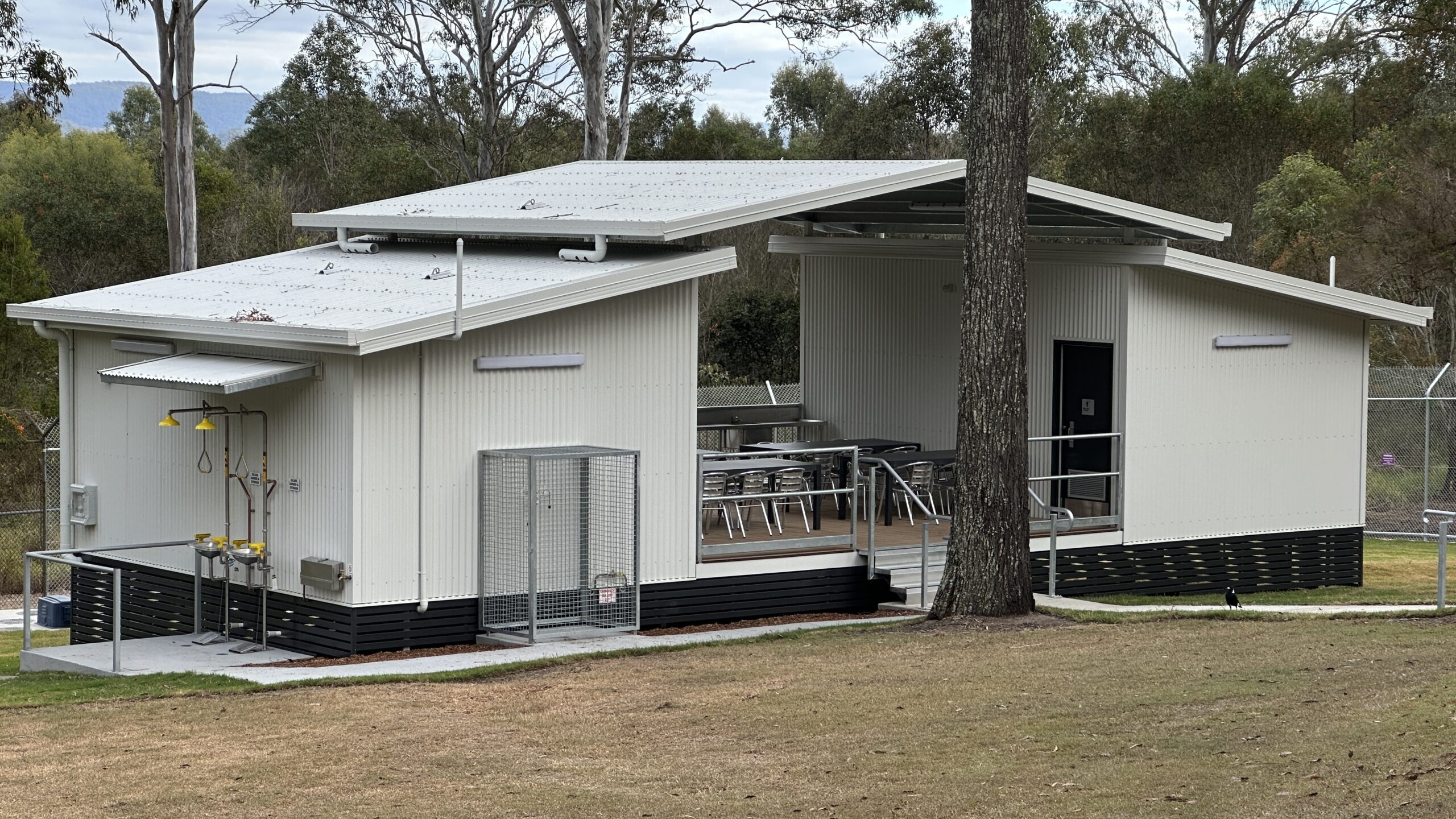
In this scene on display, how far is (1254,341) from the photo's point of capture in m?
18.4

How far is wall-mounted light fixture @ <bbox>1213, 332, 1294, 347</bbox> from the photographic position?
18109 millimetres

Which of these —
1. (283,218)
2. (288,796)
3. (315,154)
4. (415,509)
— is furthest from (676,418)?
(315,154)

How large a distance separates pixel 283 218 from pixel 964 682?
111 ft

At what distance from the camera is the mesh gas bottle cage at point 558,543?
1410 centimetres

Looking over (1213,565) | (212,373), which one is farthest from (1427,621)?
(212,373)

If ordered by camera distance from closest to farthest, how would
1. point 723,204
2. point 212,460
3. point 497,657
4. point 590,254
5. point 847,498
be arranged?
point 497,657, point 212,460, point 590,254, point 723,204, point 847,498

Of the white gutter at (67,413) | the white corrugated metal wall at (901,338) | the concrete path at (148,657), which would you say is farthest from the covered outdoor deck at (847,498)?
the white gutter at (67,413)

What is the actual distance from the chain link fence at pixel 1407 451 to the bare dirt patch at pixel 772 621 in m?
12.3

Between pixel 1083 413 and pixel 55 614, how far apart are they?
1040cm

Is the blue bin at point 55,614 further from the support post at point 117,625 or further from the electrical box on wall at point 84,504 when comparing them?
the support post at point 117,625

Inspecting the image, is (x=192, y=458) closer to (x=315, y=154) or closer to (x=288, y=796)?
(x=288, y=796)

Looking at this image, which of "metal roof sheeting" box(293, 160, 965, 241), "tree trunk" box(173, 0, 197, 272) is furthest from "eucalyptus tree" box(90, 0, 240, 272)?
"metal roof sheeting" box(293, 160, 965, 241)

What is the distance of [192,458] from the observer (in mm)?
14938

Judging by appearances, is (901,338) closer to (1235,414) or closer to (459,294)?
(1235,414)
